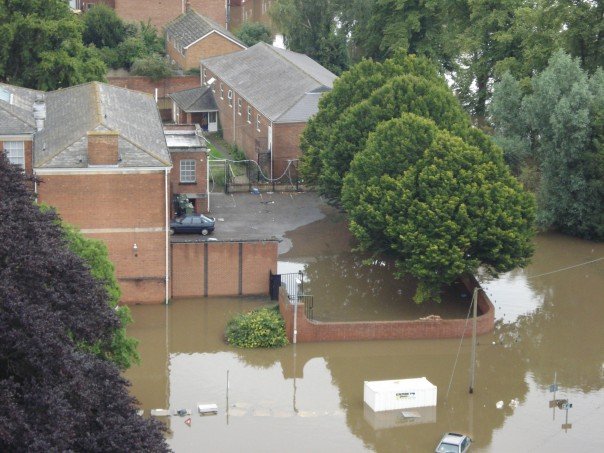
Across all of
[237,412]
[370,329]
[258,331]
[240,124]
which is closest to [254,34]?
[240,124]

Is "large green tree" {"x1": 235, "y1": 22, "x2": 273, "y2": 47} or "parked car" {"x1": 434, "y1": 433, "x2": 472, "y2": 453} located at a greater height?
"large green tree" {"x1": 235, "y1": 22, "x2": 273, "y2": 47}

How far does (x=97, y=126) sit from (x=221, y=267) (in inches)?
275

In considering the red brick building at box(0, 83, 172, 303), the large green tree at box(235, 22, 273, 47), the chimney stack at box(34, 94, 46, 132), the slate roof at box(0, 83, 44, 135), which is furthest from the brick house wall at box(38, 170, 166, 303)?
the large green tree at box(235, 22, 273, 47)

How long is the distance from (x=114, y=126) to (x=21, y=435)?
25.6m

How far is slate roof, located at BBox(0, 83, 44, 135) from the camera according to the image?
4441 cm

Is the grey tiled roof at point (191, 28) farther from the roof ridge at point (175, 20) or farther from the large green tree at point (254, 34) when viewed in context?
the large green tree at point (254, 34)

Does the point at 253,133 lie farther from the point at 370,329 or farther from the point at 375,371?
the point at 375,371

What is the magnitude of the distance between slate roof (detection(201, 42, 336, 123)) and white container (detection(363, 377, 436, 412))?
26.5 meters

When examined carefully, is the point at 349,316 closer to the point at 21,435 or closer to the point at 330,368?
the point at 330,368

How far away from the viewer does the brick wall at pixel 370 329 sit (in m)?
41.2

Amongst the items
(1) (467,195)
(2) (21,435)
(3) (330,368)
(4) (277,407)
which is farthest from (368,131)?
(2) (21,435)

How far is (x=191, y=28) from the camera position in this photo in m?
81.1

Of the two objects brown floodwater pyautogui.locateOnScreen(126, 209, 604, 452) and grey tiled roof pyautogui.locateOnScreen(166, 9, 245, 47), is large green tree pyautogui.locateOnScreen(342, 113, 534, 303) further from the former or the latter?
grey tiled roof pyautogui.locateOnScreen(166, 9, 245, 47)

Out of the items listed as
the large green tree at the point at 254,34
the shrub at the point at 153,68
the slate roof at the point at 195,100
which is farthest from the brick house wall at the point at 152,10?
the slate roof at the point at 195,100
